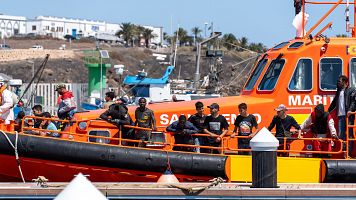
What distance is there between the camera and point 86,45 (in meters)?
106

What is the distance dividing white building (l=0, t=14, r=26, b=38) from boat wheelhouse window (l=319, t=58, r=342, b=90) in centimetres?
12669

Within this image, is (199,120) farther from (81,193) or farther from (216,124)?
(81,193)

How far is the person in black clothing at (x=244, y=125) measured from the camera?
12.1 metres

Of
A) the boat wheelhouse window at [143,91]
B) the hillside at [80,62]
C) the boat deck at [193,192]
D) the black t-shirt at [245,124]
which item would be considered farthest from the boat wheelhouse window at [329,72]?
the hillside at [80,62]

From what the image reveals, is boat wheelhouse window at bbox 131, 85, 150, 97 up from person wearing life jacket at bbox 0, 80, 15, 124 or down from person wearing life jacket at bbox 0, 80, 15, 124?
up

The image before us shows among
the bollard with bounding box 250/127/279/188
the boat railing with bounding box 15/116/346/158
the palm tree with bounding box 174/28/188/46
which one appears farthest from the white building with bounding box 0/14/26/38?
A: the bollard with bounding box 250/127/279/188

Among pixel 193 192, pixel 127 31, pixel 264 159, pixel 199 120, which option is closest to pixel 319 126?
pixel 199 120

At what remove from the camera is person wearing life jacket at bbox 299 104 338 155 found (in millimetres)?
12027

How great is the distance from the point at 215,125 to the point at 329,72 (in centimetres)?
197

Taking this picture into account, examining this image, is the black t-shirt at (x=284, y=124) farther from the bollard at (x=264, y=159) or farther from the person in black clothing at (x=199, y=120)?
the bollard at (x=264, y=159)

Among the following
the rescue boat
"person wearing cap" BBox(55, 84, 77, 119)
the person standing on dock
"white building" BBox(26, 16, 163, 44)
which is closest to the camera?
the rescue boat

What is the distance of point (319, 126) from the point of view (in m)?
12.1

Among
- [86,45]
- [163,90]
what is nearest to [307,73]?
[163,90]

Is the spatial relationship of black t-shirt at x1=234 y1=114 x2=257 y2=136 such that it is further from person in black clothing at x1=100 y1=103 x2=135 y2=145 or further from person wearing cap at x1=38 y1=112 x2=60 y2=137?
person wearing cap at x1=38 y1=112 x2=60 y2=137
